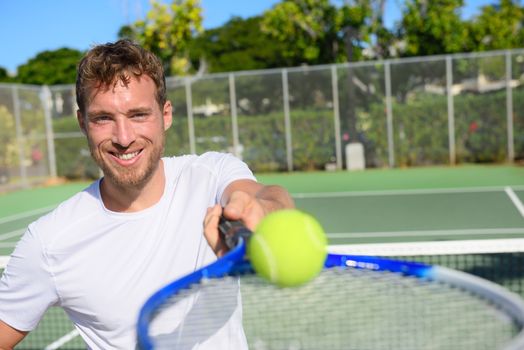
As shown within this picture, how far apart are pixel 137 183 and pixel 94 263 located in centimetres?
26

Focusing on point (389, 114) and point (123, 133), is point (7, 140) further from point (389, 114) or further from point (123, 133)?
point (123, 133)

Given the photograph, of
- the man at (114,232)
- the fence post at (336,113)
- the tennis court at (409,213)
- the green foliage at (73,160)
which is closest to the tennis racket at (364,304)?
the man at (114,232)

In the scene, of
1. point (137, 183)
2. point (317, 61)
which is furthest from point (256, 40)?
point (137, 183)

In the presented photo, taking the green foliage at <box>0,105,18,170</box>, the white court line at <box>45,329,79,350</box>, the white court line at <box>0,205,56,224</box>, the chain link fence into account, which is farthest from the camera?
the chain link fence

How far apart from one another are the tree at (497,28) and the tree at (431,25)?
11.1 feet

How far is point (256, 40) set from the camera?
48.2 meters

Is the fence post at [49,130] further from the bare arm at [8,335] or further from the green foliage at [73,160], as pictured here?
the bare arm at [8,335]

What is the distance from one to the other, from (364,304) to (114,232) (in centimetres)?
94

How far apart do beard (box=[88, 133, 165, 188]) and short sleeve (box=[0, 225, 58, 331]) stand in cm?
28

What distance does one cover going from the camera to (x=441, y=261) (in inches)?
205

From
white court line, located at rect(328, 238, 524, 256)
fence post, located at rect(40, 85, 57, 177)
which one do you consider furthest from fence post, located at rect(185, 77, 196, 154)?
white court line, located at rect(328, 238, 524, 256)

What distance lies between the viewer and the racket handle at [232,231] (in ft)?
4.95

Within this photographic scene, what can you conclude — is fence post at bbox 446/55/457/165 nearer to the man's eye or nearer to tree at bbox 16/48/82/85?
the man's eye

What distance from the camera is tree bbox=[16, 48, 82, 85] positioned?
47594mm
